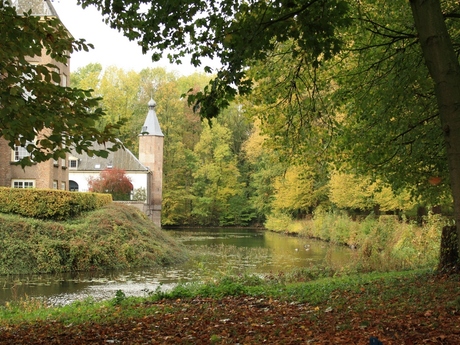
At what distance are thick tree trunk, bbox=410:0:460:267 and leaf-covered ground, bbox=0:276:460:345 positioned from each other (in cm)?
138

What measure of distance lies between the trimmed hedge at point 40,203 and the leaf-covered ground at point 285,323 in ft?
48.0

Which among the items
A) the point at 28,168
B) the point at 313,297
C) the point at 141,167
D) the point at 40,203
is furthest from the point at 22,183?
the point at 313,297

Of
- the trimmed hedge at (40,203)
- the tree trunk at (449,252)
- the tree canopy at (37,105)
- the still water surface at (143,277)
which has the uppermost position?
the tree canopy at (37,105)

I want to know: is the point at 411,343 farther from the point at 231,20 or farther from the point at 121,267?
the point at 121,267

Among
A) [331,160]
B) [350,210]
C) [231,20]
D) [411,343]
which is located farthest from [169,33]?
[350,210]

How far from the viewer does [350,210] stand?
40.2m

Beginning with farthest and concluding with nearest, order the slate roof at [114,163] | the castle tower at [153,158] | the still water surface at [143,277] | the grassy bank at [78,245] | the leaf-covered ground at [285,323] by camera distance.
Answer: the castle tower at [153,158] < the slate roof at [114,163] < the grassy bank at [78,245] < the still water surface at [143,277] < the leaf-covered ground at [285,323]

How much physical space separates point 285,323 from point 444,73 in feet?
11.9

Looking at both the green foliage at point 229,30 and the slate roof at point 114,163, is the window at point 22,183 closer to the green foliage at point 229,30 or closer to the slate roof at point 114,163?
the slate roof at point 114,163

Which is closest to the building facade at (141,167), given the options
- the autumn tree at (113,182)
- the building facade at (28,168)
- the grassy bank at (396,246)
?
the autumn tree at (113,182)

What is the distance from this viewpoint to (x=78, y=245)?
22.1 metres

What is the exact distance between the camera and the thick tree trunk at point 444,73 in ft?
17.4

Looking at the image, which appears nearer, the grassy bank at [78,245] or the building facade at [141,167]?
the grassy bank at [78,245]

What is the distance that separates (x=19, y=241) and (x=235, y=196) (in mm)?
40913
